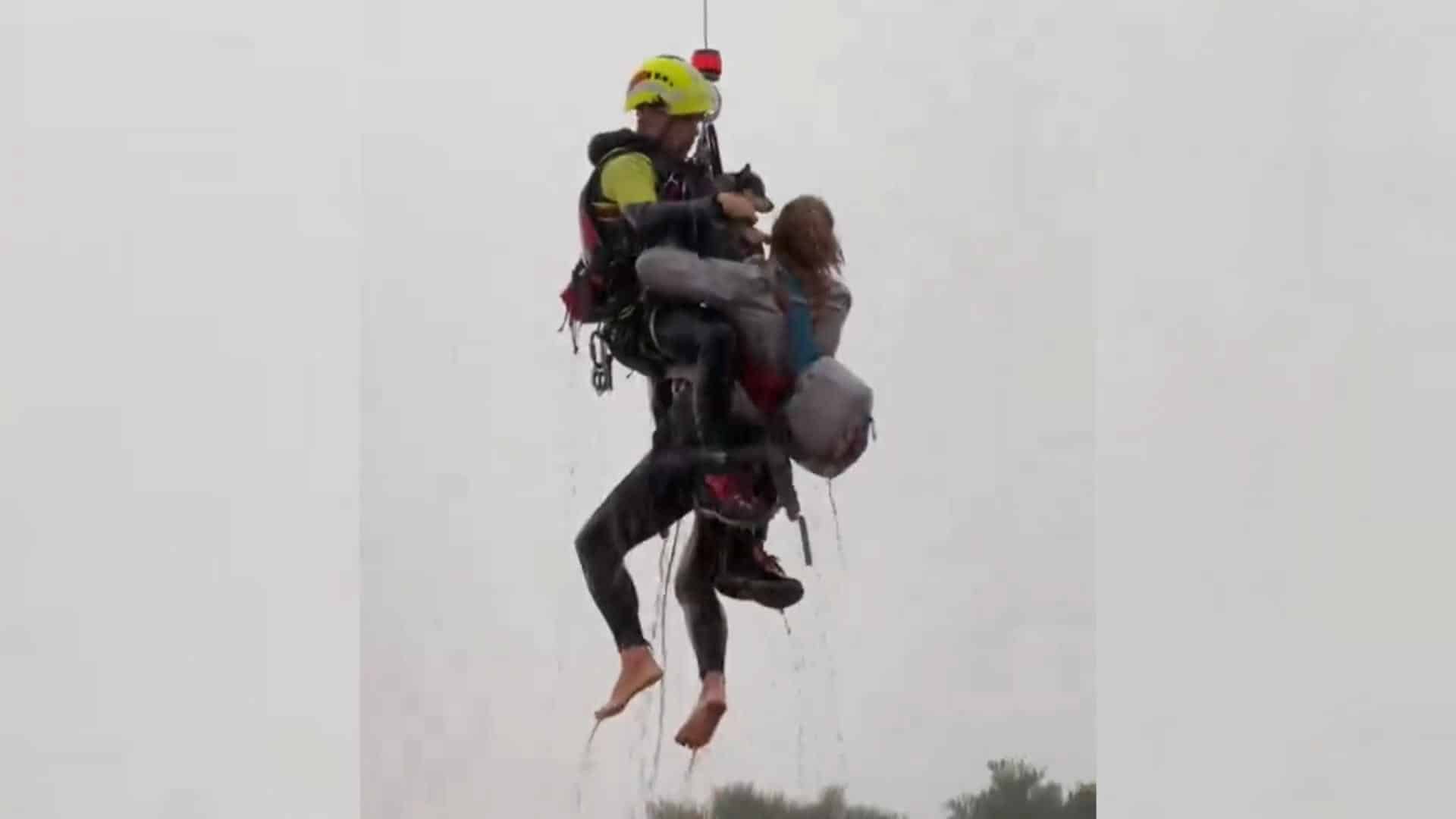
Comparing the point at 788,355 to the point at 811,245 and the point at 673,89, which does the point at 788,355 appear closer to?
the point at 811,245

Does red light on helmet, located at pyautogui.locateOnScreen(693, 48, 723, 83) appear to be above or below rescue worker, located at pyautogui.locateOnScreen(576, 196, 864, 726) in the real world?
above

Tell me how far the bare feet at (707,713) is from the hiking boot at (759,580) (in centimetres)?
8

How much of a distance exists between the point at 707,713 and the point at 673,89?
21.7 inches

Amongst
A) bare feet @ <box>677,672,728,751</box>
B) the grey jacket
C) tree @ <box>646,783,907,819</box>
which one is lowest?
tree @ <box>646,783,907,819</box>

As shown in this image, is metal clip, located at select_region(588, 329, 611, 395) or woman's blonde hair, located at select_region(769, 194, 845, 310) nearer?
woman's blonde hair, located at select_region(769, 194, 845, 310)

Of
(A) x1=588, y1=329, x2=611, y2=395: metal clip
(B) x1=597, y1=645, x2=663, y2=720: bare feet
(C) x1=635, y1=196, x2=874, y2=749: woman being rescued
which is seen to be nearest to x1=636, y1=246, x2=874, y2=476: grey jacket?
(C) x1=635, y1=196, x2=874, y2=749: woman being rescued

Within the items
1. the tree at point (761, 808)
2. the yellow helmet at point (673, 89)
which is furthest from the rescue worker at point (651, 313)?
the tree at point (761, 808)

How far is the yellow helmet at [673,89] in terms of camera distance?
1.81 meters

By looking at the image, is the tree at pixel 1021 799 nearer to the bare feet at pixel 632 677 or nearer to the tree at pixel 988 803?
the tree at pixel 988 803

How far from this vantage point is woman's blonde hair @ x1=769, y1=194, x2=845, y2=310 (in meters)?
1.75

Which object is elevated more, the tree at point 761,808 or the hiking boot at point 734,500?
the hiking boot at point 734,500

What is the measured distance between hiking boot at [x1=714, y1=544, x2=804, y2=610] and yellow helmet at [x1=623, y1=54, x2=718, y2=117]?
0.39 meters

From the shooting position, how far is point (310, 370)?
2102 millimetres

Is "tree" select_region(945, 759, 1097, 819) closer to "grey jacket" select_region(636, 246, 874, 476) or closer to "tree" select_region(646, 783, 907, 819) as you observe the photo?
"tree" select_region(646, 783, 907, 819)
